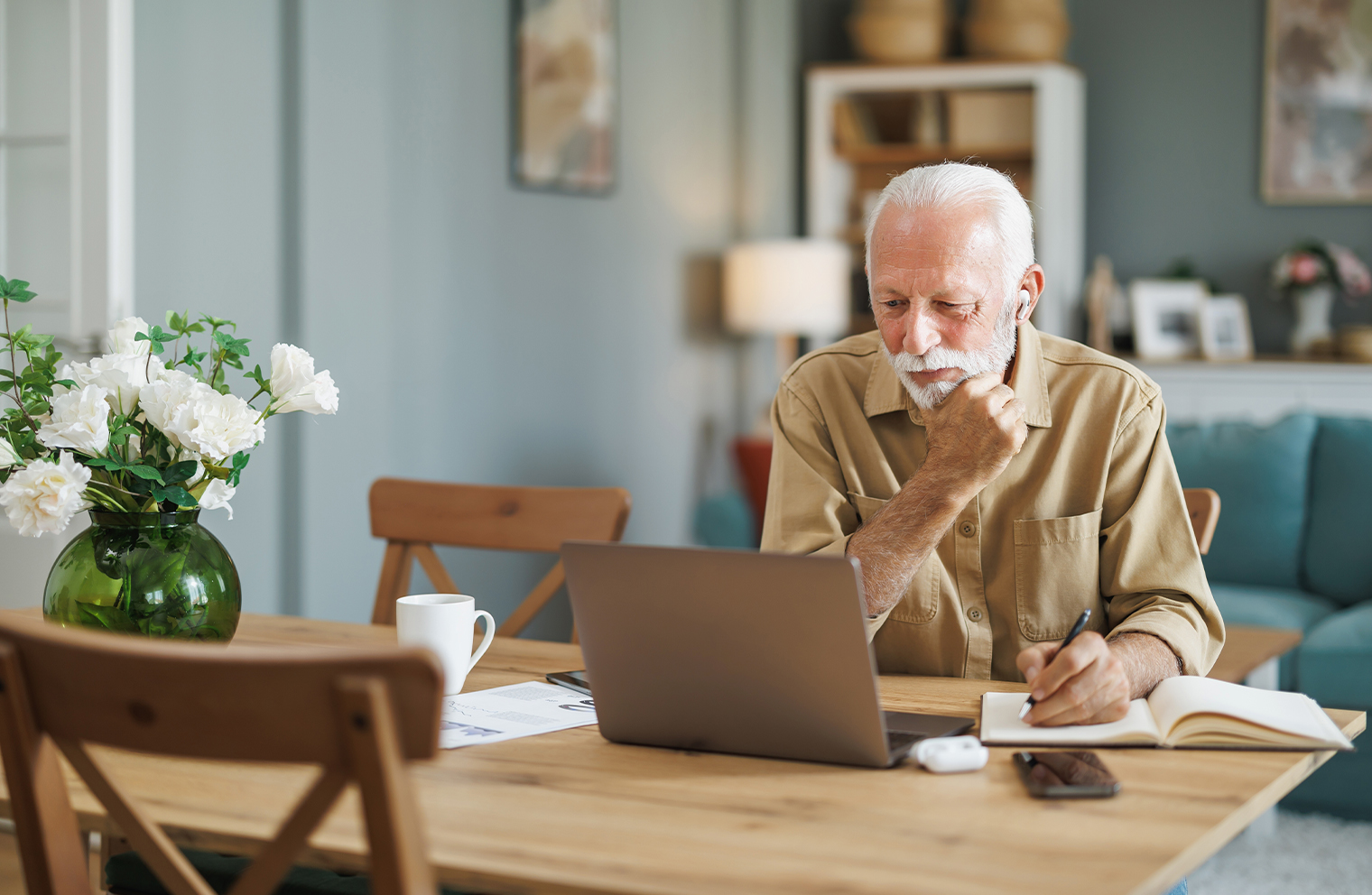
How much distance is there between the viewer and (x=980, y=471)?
1.53 meters

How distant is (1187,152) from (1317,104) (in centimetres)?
48

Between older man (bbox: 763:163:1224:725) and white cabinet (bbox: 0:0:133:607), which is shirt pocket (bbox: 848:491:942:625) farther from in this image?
white cabinet (bbox: 0:0:133:607)

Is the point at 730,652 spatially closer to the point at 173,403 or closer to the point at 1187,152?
the point at 173,403

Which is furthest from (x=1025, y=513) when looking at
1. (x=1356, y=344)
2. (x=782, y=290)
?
(x=1356, y=344)

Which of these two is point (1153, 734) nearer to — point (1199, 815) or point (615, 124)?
point (1199, 815)

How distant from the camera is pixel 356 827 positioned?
101cm

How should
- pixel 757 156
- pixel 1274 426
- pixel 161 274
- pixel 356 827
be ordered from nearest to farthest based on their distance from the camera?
pixel 356 827 → pixel 161 274 → pixel 1274 426 → pixel 757 156

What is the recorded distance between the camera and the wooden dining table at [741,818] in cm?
92

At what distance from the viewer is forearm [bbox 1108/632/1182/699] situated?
54.4 inches

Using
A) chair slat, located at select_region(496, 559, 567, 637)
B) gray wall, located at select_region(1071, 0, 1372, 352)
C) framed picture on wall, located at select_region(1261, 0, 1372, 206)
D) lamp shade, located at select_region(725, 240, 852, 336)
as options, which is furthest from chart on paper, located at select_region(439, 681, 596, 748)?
framed picture on wall, located at select_region(1261, 0, 1372, 206)

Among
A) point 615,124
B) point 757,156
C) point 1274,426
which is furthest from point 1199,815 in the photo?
point 757,156

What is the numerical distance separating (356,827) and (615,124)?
3.38 meters

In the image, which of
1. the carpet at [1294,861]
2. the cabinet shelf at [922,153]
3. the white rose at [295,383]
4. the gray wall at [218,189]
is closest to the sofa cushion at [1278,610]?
the carpet at [1294,861]

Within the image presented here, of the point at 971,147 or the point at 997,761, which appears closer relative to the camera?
the point at 997,761
